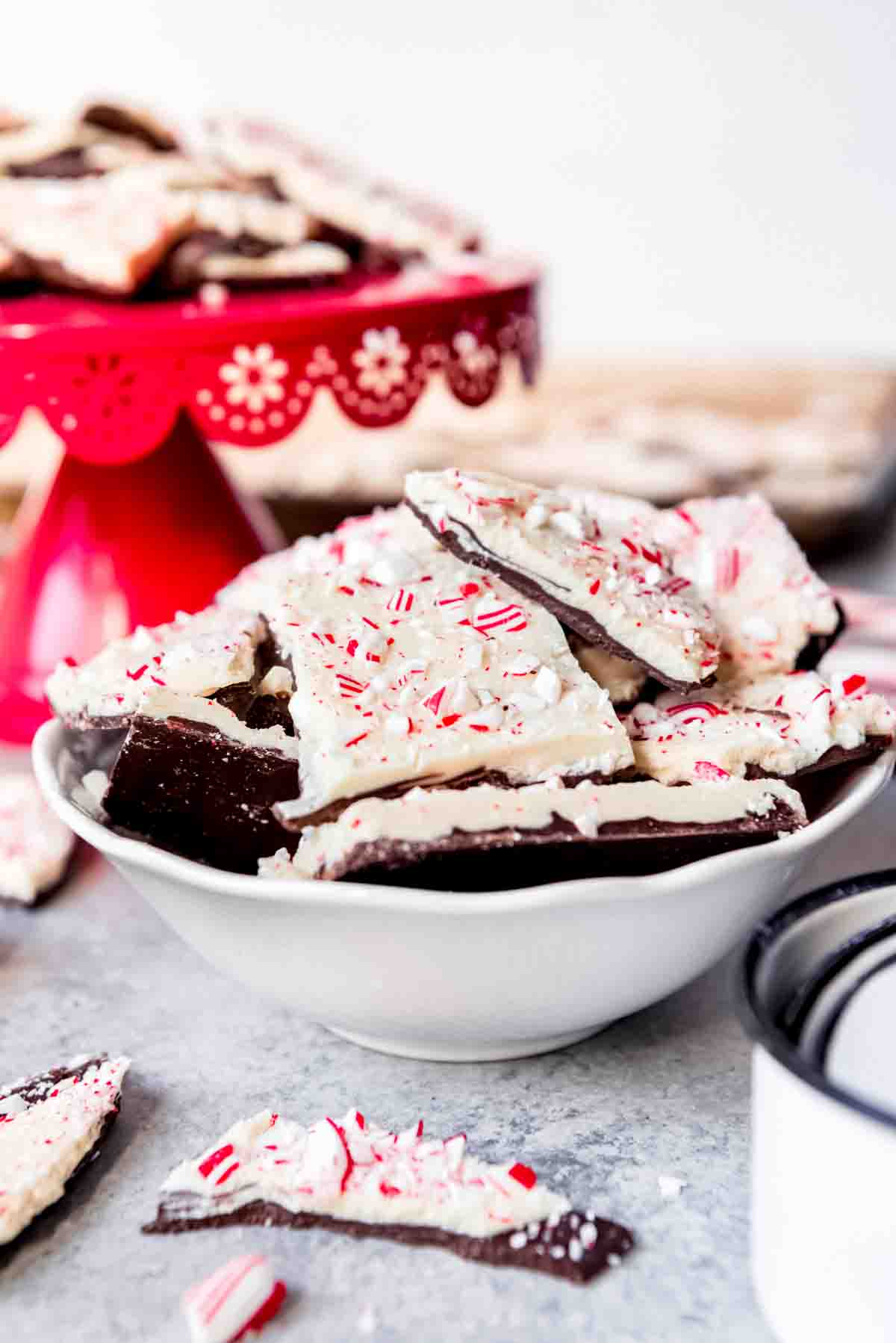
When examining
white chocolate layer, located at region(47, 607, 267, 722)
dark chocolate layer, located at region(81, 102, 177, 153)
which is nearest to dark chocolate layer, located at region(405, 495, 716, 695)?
white chocolate layer, located at region(47, 607, 267, 722)

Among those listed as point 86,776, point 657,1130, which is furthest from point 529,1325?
point 86,776

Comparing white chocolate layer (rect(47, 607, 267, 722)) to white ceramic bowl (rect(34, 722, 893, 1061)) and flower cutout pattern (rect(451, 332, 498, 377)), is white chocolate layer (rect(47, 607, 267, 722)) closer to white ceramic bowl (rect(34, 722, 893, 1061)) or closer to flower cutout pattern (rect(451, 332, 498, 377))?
white ceramic bowl (rect(34, 722, 893, 1061))

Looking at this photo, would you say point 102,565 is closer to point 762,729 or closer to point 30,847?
point 30,847

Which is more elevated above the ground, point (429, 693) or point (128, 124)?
point (128, 124)

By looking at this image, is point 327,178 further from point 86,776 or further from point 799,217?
point 799,217

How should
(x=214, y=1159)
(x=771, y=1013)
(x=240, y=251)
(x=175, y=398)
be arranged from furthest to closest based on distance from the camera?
1. (x=240, y=251)
2. (x=175, y=398)
3. (x=214, y=1159)
4. (x=771, y=1013)

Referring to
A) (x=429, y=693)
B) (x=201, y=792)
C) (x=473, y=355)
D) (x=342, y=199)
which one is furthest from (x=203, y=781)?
(x=342, y=199)
